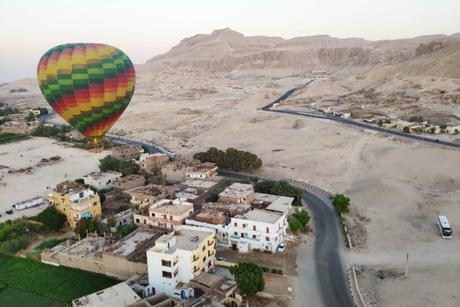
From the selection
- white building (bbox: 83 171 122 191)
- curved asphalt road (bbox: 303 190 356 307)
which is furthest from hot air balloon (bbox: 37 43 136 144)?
curved asphalt road (bbox: 303 190 356 307)

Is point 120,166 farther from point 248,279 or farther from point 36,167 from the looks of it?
point 248,279

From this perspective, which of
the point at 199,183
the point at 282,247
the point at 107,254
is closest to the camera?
the point at 107,254

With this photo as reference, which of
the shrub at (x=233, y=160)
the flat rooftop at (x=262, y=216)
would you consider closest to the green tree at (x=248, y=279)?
the flat rooftop at (x=262, y=216)

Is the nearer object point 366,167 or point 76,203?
point 76,203

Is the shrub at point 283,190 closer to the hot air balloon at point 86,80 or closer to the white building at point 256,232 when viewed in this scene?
the white building at point 256,232

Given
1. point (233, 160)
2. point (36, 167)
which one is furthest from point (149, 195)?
point (36, 167)

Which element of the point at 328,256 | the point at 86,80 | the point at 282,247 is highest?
the point at 86,80

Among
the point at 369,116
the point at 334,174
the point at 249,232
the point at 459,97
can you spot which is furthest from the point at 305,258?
the point at 459,97

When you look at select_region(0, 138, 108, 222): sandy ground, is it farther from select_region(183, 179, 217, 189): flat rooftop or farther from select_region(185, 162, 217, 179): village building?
select_region(185, 162, 217, 179): village building
